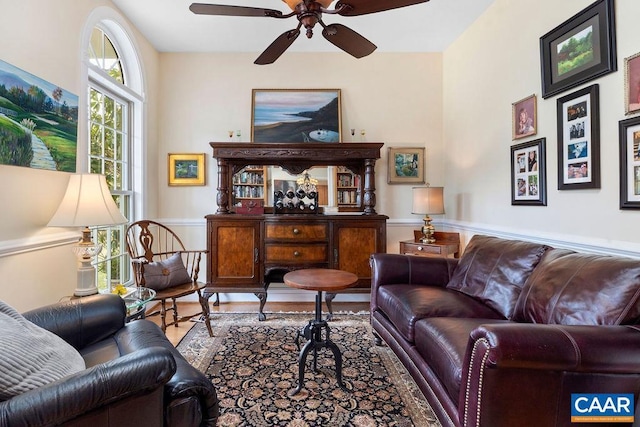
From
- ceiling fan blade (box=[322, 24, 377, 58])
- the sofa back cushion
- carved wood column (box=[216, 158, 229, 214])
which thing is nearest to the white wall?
the sofa back cushion

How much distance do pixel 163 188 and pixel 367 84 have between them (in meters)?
2.84

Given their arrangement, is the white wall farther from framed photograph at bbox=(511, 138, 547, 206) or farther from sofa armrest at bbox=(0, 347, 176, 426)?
sofa armrest at bbox=(0, 347, 176, 426)

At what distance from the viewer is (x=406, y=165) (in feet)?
12.9

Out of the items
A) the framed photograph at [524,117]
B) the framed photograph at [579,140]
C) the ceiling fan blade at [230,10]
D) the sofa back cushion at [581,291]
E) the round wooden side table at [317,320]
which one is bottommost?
the round wooden side table at [317,320]

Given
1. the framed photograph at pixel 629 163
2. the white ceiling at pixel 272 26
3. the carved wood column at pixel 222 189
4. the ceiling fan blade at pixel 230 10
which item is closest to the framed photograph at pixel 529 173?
the framed photograph at pixel 629 163

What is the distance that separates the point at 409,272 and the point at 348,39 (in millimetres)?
1824

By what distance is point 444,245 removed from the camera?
330 cm

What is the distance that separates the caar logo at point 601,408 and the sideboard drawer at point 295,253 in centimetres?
244

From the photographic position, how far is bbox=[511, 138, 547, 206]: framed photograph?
7.73 ft

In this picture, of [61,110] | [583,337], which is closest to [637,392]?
[583,337]

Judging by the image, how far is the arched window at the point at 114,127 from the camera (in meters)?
2.89

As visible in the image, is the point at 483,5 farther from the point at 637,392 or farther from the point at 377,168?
the point at 637,392

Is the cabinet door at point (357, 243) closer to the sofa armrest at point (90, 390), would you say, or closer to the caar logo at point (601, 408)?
the caar logo at point (601, 408)

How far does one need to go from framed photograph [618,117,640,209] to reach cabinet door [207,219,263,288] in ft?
9.41
